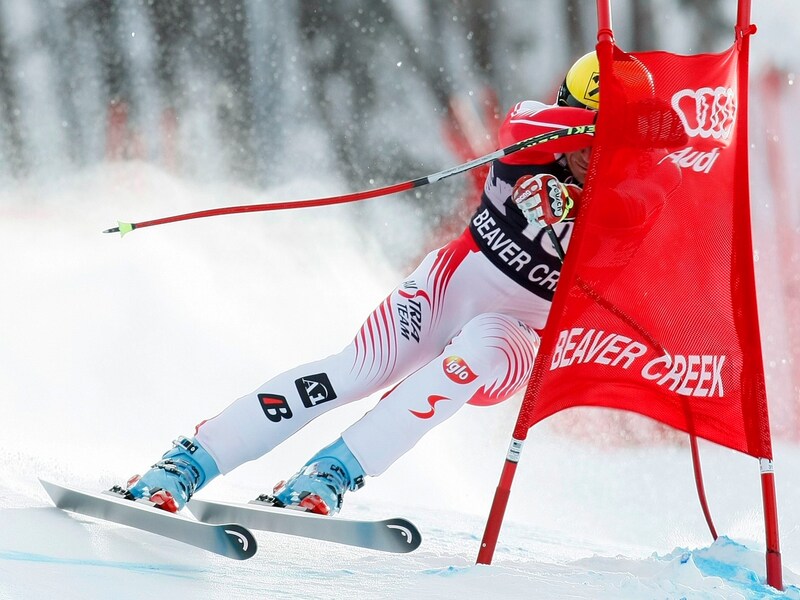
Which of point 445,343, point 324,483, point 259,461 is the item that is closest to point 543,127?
point 445,343

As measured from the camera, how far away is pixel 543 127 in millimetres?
2070

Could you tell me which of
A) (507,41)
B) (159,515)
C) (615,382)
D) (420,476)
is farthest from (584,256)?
(507,41)

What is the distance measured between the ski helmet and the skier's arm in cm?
12

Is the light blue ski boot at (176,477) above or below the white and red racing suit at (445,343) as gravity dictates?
below

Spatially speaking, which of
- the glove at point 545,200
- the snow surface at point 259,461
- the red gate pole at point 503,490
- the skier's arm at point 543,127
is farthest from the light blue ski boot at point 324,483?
the skier's arm at point 543,127

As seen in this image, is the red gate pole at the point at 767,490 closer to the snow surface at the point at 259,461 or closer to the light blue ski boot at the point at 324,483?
the snow surface at the point at 259,461

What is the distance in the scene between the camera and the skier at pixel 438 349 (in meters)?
1.98

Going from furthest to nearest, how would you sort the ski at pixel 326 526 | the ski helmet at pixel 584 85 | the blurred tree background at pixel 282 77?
the blurred tree background at pixel 282 77 < the ski helmet at pixel 584 85 < the ski at pixel 326 526

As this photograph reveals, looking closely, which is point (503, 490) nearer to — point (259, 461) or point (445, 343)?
point (445, 343)

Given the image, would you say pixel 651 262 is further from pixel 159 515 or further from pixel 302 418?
pixel 159 515

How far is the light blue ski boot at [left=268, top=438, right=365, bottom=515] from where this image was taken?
1935mm

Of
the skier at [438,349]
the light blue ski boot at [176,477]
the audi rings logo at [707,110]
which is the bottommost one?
the light blue ski boot at [176,477]

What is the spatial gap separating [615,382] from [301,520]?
2.47 ft

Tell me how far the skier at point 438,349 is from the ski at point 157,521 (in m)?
0.06
